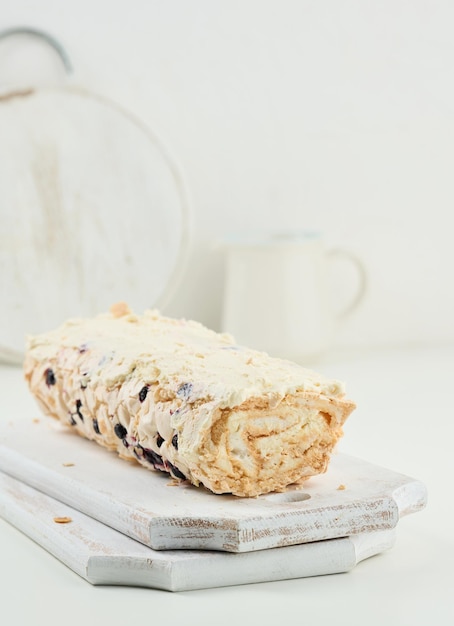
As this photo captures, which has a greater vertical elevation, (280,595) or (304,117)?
(304,117)

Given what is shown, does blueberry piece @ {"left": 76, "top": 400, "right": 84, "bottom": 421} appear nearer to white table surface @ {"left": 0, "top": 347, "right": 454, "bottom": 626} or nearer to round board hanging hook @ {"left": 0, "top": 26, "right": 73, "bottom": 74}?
white table surface @ {"left": 0, "top": 347, "right": 454, "bottom": 626}

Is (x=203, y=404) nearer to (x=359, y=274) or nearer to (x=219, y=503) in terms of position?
(x=219, y=503)

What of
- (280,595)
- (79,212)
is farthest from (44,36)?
(280,595)

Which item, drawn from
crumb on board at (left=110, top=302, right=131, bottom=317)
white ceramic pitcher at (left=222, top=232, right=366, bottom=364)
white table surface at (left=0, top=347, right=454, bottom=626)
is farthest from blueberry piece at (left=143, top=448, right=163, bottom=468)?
white ceramic pitcher at (left=222, top=232, right=366, bottom=364)

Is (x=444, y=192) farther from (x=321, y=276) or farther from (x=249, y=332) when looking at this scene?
(x=249, y=332)

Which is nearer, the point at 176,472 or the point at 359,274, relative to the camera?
the point at 176,472

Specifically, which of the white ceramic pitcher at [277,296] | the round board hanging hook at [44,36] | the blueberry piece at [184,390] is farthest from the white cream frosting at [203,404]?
the round board hanging hook at [44,36]

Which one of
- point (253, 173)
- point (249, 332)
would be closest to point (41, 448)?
point (249, 332)
